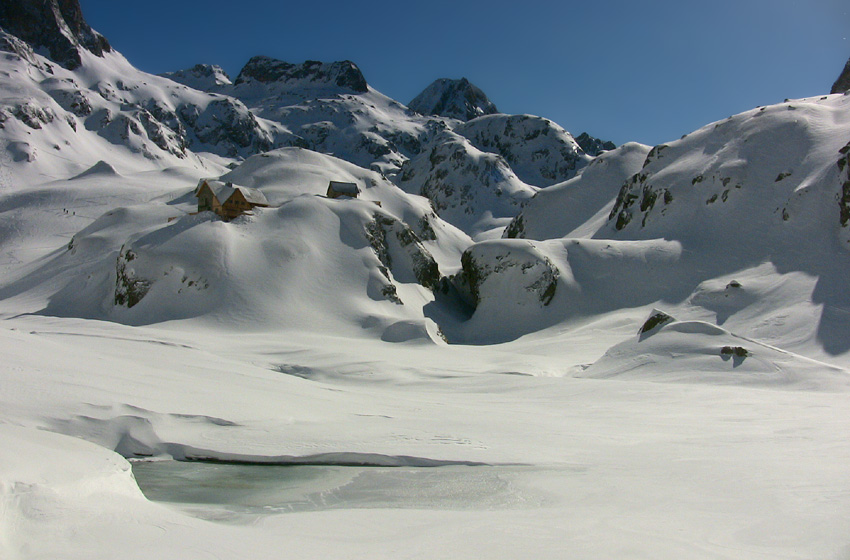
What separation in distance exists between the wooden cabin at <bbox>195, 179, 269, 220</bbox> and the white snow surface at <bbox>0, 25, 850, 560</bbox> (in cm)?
166

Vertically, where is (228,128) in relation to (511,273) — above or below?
above

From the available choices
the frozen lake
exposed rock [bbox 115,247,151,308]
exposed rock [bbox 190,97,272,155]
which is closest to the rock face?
exposed rock [bbox 115,247,151,308]

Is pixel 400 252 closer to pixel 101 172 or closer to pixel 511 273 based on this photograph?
pixel 511 273

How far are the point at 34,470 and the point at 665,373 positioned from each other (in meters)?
21.8

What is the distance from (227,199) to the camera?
5056cm

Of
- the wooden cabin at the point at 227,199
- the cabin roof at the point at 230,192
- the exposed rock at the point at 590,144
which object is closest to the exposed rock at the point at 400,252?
the cabin roof at the point at 230,192

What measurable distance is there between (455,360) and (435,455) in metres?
19.5

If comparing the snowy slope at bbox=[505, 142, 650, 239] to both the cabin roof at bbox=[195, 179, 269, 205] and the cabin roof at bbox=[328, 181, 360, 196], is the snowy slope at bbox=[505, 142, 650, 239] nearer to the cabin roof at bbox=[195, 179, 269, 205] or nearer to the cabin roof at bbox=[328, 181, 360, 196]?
the cabin roof at bbox=[328, 181, 360, 196]

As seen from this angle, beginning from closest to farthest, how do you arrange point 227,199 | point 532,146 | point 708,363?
point 708,363
point 227,199
point 532,146

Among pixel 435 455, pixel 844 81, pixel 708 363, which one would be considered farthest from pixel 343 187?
pixel 844 81

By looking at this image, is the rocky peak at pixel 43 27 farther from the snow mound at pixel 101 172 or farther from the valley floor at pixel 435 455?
the valley floor at pixel 435 455

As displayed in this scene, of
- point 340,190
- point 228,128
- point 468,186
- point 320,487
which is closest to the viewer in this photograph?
point 320,487

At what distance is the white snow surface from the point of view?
6.62 m

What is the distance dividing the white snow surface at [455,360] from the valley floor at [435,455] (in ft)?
0.21
